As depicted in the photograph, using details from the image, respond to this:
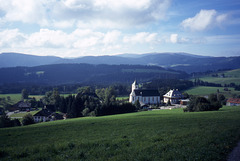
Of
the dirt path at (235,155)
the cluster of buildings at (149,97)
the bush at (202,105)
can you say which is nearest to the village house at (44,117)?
the cluster of buildings at (149,97)

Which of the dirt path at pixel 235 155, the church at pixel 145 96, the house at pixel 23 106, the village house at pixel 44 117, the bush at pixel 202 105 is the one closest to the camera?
the dirt path at pixel 235 155

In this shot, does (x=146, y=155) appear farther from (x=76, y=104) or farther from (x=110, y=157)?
(x=76, y=104)

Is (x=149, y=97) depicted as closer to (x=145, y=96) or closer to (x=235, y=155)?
(x=145, y=96)

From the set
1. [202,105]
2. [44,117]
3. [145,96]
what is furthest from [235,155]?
[145,96]

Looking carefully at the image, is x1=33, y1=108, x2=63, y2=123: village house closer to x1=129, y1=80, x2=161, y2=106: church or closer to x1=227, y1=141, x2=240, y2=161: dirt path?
x1=129, y1=80, x2=161, y2=106: church

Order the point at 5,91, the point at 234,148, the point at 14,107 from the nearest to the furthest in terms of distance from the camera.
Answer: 1. the point at 234,148
2. the point at 14,107
3. the point at 5,91

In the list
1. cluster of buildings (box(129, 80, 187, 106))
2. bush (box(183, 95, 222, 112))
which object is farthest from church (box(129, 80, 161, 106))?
bush (box(183, 95, 222, 112))

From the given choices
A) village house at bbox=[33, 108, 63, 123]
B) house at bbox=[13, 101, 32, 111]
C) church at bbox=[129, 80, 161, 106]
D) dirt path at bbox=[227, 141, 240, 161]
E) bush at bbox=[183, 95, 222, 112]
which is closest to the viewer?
dirt path at bbox=[227, 141, 240, 161]

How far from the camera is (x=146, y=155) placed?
8.90 metres

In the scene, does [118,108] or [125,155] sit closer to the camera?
[125,155]

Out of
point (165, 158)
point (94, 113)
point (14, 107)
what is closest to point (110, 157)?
point (165, 158)

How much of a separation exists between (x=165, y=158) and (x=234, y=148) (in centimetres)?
454

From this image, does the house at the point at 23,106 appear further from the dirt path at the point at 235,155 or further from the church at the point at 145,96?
the dirt path at the point at 235,155

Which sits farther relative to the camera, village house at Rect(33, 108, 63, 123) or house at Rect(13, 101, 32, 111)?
house at Rect(13, 101, 32, 111)
